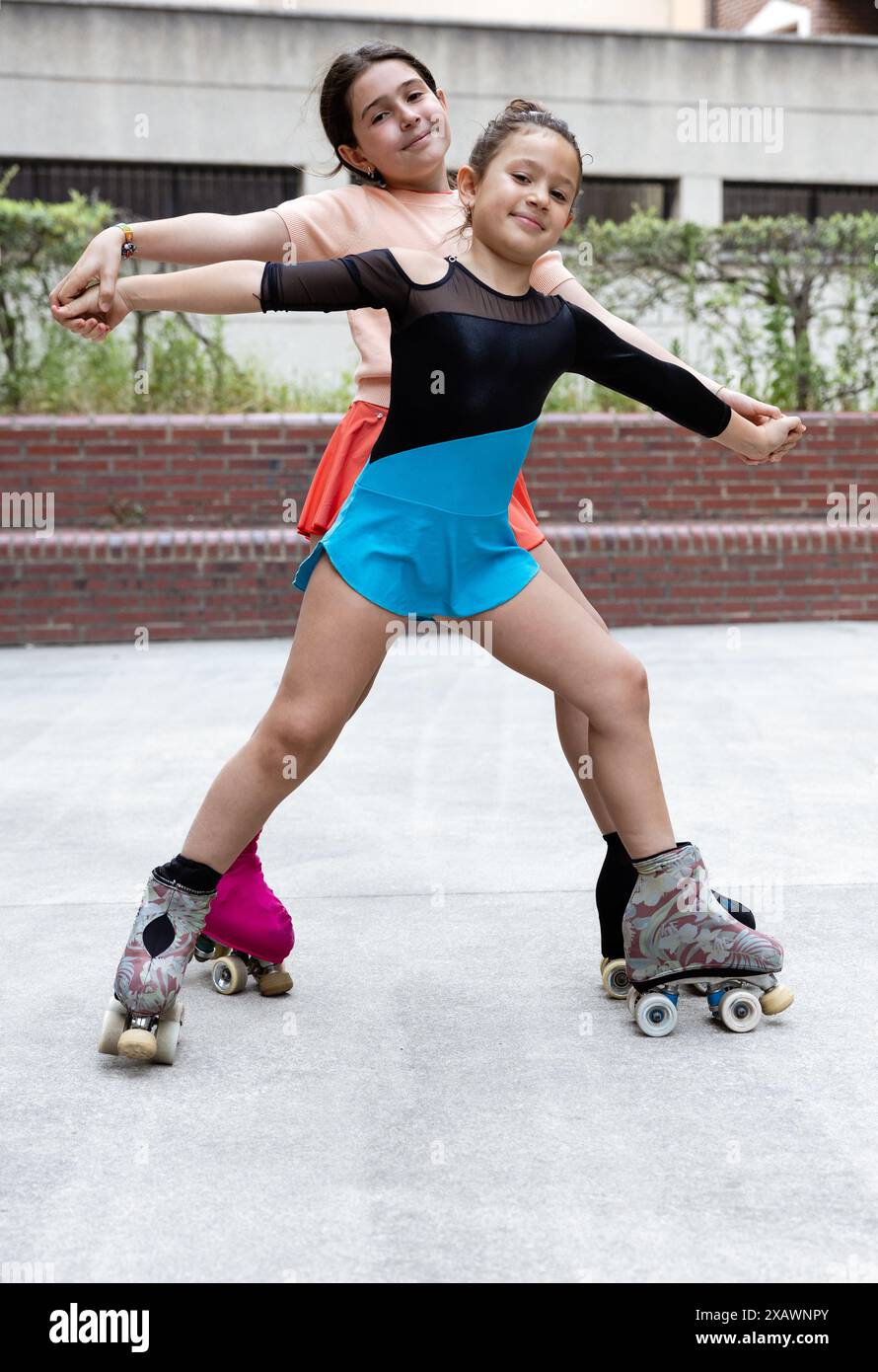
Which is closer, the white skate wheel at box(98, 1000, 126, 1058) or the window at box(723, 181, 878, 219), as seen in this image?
the white skate wheel at box(98, 1000, 126, 1058)

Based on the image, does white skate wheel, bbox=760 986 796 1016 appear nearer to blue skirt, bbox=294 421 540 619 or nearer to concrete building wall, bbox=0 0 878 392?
blue skirt, bbox=294 421 540 619

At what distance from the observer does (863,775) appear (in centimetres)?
562

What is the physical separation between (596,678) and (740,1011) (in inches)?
30.9

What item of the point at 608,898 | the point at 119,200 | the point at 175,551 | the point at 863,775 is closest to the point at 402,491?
the point at 608,898

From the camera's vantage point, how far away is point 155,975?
10.0ft

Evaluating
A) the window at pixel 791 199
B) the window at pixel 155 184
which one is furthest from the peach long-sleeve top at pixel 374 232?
the window at pixel 791 199

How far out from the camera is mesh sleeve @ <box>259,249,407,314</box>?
9.29ft

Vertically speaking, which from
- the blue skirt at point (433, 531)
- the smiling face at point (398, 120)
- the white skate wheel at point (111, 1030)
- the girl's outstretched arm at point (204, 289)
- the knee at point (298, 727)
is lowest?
the white skate wheel at point (111, 1030)

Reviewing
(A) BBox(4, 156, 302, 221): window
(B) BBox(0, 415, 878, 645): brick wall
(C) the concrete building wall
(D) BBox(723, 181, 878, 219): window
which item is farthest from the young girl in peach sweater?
(D) BBox(723, 181, 878, 219): window

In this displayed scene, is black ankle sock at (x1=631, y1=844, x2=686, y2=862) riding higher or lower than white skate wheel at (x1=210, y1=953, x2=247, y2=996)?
higher

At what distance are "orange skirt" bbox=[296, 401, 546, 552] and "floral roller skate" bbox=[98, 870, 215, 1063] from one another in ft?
2.82

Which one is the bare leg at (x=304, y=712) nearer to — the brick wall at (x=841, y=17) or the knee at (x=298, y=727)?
the knee at (x=298, y=727)

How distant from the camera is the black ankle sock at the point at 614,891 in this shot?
3395 millimetres
